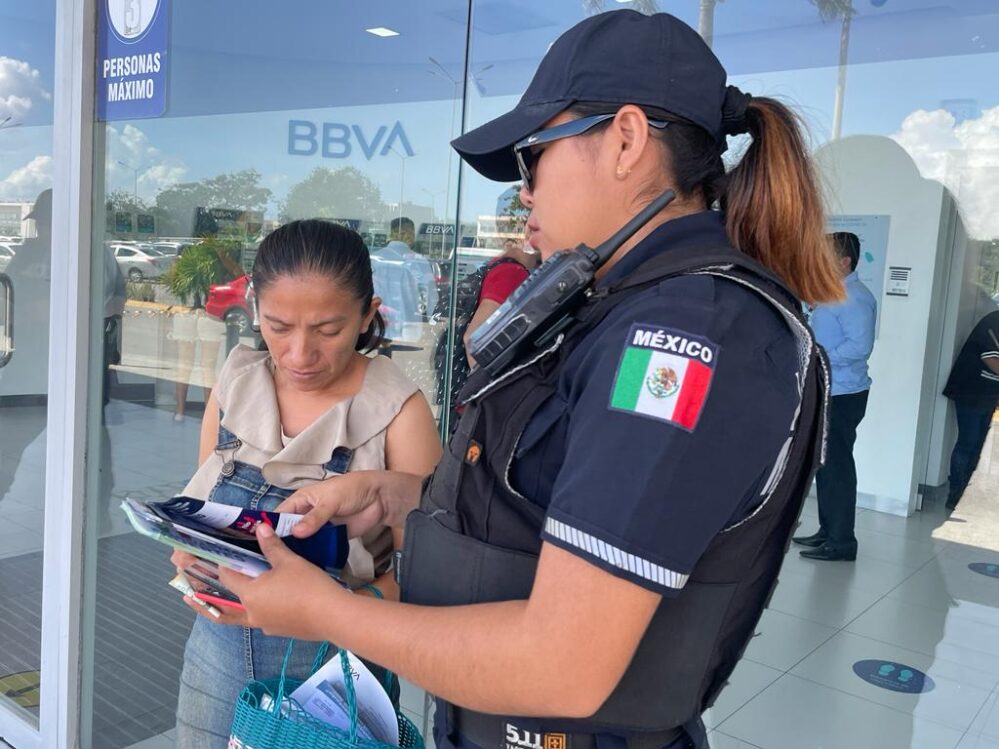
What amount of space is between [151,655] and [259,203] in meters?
1.51

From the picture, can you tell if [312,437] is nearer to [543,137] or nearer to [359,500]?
[359,500]

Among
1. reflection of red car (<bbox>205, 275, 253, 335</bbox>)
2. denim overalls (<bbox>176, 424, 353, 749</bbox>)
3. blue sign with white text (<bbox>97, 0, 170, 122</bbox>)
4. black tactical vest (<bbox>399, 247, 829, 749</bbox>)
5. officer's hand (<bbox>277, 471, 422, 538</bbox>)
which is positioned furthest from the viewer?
reflection of red car (<bbox>205, 275, 253, 335</bbox>)

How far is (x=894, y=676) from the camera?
3336mm

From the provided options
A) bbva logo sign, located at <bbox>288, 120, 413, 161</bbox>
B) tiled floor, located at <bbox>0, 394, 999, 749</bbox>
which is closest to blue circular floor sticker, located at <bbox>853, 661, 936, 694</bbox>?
tiled floor, located at <bbox>0, 394, 999, 749</bbox>

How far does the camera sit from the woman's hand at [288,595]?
3.09 feet

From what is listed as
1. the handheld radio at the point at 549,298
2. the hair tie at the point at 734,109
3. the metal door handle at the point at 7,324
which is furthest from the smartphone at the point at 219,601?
the metal door handle at the point at 7,324

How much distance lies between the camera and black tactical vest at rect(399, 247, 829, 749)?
2.86 ft

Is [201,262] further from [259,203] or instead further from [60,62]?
[60,62]

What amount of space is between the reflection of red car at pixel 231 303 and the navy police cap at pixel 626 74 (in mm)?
1878

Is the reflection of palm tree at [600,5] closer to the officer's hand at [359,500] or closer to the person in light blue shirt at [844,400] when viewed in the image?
the person in light blue shirt at [844,400]

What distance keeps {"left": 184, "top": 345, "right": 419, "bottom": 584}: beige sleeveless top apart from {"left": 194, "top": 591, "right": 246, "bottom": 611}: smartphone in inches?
9.8

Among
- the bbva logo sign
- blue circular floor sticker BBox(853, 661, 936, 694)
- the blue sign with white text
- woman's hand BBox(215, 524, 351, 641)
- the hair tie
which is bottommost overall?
blue circular floor sticker BBox(853, 661, 936, 694)

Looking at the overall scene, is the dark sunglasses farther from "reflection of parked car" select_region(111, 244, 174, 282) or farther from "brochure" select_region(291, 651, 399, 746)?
"reflection of parked car" select_region(111, 244, 174, 282)

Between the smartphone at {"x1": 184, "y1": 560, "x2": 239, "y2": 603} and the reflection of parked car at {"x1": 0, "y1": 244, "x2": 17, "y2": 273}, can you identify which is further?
the reflection of parked car at {"x1": 0, "y1": 244, "x2": 17, "y2": 273}
